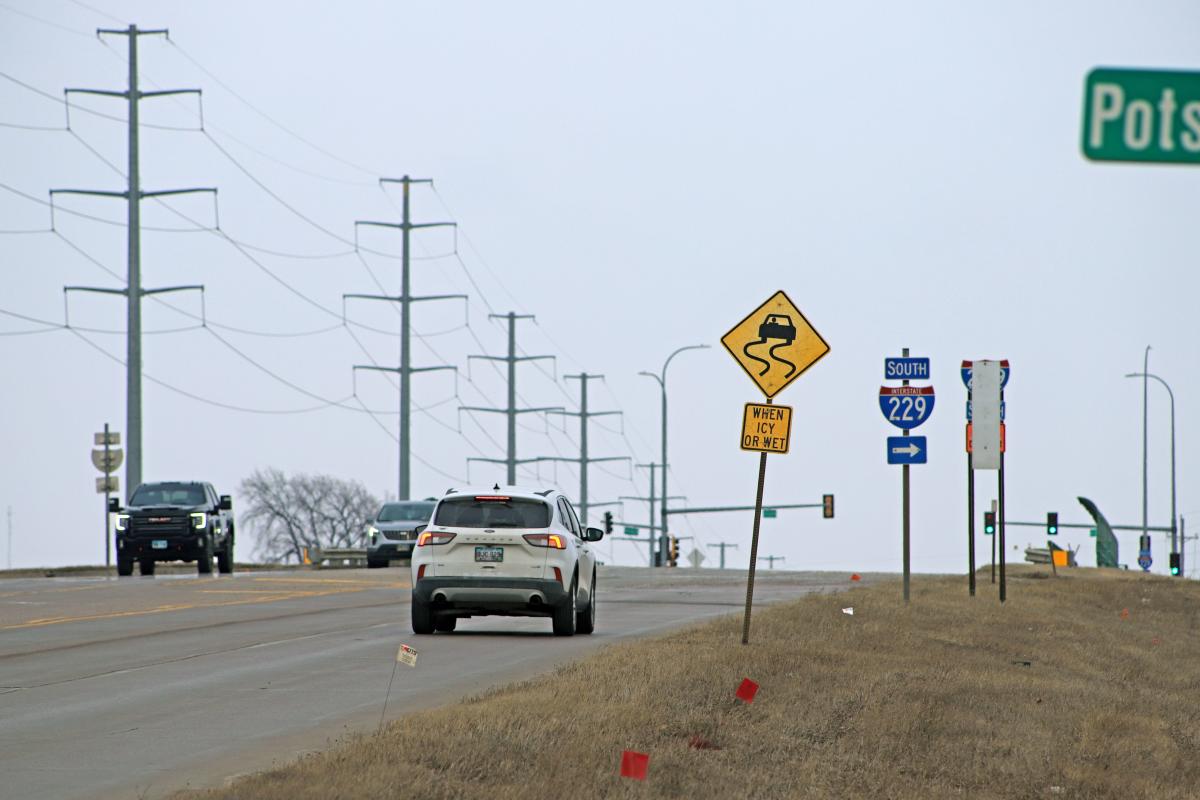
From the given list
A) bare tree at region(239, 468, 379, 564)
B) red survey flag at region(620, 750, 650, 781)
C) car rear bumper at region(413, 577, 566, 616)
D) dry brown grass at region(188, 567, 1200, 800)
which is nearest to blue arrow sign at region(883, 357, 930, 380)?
dry brown grass at region(188, 567, 1200, 800)

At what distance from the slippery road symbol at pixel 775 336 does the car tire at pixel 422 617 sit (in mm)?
5564

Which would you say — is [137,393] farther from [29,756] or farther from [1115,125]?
[1115,125]

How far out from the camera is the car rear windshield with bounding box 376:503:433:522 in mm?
50094

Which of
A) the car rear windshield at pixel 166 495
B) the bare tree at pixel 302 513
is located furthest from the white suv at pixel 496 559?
the bare tree at pixel 302 513

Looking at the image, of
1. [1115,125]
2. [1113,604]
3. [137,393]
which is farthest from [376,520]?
[1115,125]

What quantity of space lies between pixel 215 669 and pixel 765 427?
6077 mm

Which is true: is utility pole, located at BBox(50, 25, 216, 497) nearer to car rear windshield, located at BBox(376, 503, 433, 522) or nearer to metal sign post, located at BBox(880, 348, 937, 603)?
car rear windshield, located at BBox(376, 503, 433, 522)

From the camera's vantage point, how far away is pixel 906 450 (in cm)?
2827

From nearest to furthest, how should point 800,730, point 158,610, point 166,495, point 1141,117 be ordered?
1. point 1141,117
2. point 800,730
3. point 158,610
4. point 166,495

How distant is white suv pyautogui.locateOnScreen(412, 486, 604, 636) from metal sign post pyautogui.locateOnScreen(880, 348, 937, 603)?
7.80 meters

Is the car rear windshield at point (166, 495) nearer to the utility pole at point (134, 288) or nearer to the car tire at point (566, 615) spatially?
the utility pole at point (134, 288)

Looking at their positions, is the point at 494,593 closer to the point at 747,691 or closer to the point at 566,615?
the point at 566,615

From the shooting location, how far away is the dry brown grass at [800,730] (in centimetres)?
1023

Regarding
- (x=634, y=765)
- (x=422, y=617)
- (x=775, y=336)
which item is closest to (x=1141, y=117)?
(x=634, y=765)
